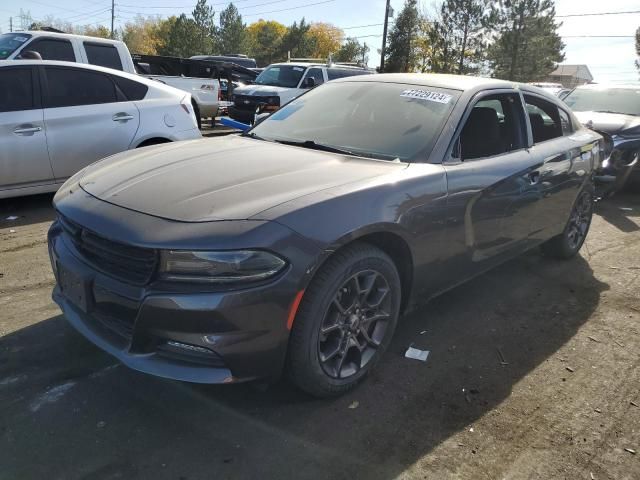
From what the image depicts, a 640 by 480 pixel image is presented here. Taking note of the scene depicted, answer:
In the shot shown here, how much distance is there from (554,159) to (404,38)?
39.0 metres

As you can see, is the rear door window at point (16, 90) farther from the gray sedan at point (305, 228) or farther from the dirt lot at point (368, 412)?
the gray sedan at point (305, 228)

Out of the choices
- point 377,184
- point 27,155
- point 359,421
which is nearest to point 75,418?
point 359,421

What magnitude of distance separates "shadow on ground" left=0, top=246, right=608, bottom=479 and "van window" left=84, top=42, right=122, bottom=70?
6283mm

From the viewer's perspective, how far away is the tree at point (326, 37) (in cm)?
7812

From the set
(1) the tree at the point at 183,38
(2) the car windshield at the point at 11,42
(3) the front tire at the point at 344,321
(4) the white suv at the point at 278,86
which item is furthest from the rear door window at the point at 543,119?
(1) the tree at the point at 183,38

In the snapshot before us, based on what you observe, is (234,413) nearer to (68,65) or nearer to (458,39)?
(68,65)

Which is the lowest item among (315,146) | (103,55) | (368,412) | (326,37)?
(368,412)

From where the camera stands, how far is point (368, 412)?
2.73 m

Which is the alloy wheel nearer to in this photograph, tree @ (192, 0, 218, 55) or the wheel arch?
the wheel arch

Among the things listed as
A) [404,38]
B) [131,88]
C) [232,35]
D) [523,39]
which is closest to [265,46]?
[232,35]

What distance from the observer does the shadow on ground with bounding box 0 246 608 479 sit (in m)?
2.31

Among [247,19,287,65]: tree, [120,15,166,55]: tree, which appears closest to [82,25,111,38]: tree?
[120,15,166,55]: tree

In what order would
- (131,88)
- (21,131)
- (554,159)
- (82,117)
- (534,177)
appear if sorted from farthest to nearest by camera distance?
(131,88)
(82,117)
(21,131)
(554,159)
(534,177)

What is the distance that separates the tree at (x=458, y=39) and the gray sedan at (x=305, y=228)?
3897 centimetres
